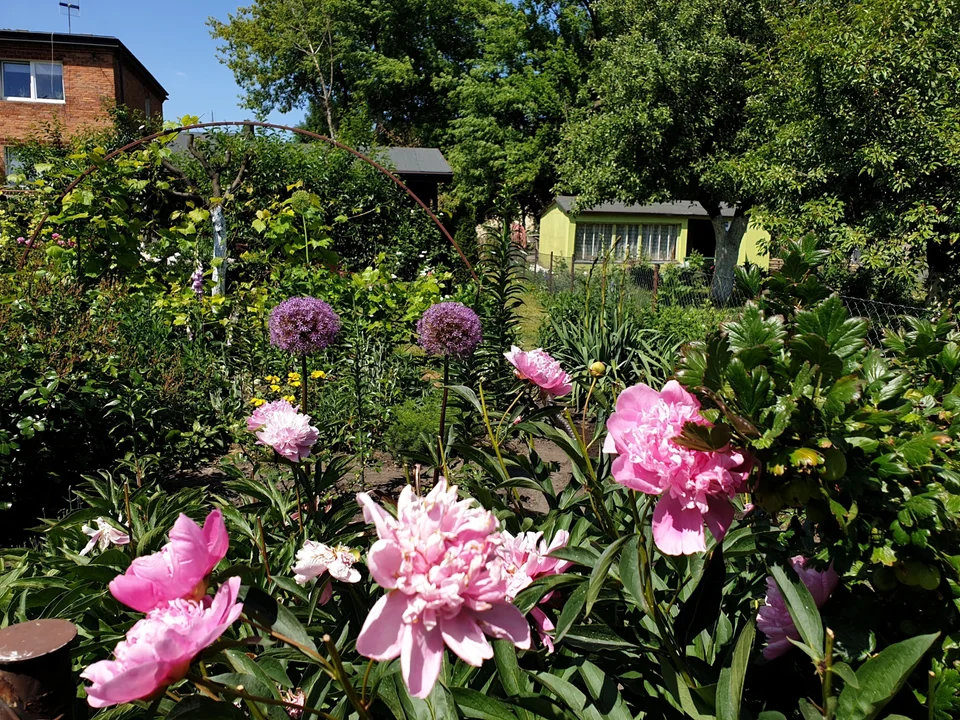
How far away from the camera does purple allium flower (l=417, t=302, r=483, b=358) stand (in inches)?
110

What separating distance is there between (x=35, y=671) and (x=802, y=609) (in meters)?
0.96

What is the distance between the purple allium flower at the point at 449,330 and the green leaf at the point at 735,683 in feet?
6.78

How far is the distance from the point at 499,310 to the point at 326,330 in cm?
116

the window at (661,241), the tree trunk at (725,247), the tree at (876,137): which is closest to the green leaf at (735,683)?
the tree at (876,137)

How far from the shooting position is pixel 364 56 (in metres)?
25.2

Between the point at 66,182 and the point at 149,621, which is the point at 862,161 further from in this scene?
the point at 149,621

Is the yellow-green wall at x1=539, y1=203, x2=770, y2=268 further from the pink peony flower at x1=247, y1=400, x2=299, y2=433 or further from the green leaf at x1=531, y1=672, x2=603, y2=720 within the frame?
the green leaf at x1=531, y1=672, x2=603, y2=720

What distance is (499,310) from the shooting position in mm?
3691

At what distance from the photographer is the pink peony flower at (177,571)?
0.67 meters

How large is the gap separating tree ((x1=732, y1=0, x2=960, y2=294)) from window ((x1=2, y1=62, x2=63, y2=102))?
1750 centimetres

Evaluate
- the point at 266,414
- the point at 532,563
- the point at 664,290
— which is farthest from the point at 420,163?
the point at 532,563

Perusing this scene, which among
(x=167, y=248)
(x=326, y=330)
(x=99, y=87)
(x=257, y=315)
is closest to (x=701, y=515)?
(x=326, y=330)

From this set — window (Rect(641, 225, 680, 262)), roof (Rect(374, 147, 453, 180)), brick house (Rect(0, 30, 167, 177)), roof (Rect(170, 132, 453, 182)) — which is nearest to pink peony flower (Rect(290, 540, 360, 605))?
roof (Rect(170, 132, 453, 182))

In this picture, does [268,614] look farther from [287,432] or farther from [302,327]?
[302,327]
